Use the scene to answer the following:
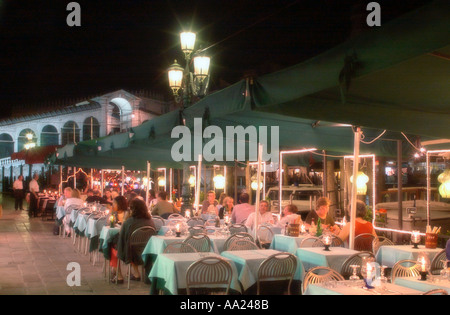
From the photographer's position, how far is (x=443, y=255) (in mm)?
6383

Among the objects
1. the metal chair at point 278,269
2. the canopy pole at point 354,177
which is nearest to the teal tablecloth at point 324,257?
the canopy pole at point 354,177

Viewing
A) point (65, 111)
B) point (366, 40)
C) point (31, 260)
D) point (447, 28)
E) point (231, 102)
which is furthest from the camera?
point (65, 111)

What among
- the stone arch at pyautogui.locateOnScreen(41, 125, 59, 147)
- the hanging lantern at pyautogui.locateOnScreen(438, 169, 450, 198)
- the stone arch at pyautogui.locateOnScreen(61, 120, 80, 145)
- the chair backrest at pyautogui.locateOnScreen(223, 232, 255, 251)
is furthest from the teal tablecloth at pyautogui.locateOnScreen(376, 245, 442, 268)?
the stone arch at pyautogui.locateOnScreen(41, 125, 59, 147)

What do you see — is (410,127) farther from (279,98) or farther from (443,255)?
(279,98)

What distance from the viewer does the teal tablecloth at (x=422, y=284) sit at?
184 inches

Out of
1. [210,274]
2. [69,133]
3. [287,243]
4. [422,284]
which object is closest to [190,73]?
[287,243]

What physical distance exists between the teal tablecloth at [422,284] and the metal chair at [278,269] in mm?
1419

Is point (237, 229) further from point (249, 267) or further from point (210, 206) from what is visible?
point (210, 206)

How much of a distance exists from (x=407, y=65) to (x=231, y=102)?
6.86ft

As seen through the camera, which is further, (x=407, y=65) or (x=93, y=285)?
(x=93, y=285)

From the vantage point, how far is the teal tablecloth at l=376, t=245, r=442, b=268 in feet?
23.5

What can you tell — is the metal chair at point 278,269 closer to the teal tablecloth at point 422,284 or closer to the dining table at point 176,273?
the dining table at point 176,273
